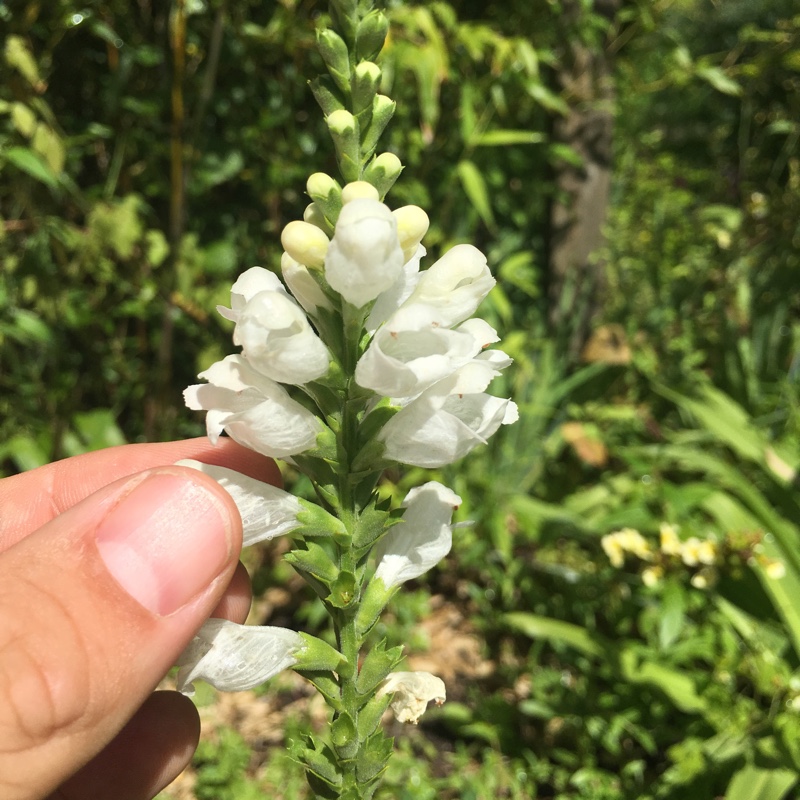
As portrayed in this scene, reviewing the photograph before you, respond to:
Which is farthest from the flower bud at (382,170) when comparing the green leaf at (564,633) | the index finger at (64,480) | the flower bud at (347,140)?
the green leaf at (564,633)

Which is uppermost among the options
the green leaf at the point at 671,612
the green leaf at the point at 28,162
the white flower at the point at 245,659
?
the green leaf at the point at 28,162

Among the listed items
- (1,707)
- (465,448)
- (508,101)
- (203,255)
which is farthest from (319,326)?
(508,101)

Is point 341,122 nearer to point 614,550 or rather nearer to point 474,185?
point 614,550

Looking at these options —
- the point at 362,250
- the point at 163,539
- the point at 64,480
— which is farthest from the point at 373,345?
the point at 64,480

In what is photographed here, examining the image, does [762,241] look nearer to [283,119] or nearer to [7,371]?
[283,119]

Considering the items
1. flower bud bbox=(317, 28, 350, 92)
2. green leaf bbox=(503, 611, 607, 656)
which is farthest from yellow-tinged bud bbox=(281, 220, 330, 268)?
green leaf bbox=(503, 611, 607, 656)

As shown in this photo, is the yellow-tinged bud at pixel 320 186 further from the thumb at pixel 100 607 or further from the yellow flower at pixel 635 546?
the yellow flower at pixel 635 546

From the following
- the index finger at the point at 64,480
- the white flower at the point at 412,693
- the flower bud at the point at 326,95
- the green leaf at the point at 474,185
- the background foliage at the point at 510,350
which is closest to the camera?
the flower bud at the point at 326,95

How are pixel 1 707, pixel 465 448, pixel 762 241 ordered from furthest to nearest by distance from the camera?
pixel 762 241 < pixel 465 448 < pixel 1 707
